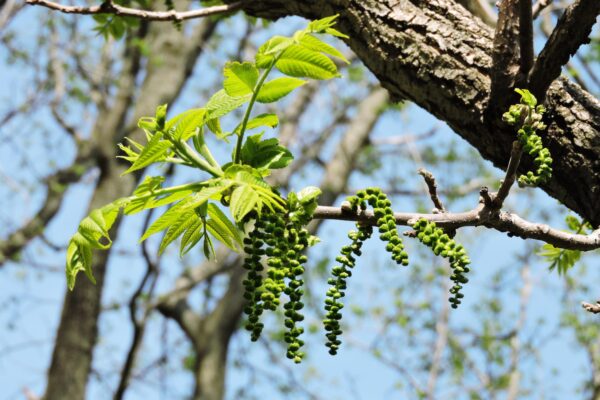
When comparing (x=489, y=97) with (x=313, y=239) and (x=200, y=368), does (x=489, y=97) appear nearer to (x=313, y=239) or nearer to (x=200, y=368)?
(x=313, y=239)

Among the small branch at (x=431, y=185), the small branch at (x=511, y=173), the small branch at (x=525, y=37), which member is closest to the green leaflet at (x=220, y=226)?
the small branch at (x=431, y=185)

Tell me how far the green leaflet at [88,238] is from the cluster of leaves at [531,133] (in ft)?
3.41

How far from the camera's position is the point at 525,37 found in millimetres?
2299

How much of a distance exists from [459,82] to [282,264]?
943 millimetres

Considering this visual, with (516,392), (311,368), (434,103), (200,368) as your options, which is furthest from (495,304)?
(434,103)

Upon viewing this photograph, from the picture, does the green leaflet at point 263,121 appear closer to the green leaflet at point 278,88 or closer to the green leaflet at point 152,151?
the green leaflet at point 278,88

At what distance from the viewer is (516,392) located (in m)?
11.1

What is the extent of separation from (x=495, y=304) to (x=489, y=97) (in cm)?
1037

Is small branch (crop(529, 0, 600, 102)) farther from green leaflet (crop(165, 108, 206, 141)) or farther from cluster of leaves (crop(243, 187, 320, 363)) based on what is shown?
green leaflet (crop(165, 108, 206, 141))

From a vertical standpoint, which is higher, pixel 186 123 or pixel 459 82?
pixel 459 82

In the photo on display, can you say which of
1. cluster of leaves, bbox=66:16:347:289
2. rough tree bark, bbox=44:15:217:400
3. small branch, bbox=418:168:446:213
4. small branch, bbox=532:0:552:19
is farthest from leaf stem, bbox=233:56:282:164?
rough tree bark, bbox=44:15:217:400

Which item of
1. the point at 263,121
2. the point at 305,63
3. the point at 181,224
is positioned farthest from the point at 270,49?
the point at 181,224

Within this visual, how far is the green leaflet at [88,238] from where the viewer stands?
2066 millimetres

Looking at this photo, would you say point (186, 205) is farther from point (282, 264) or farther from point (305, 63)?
point (305, 63)
